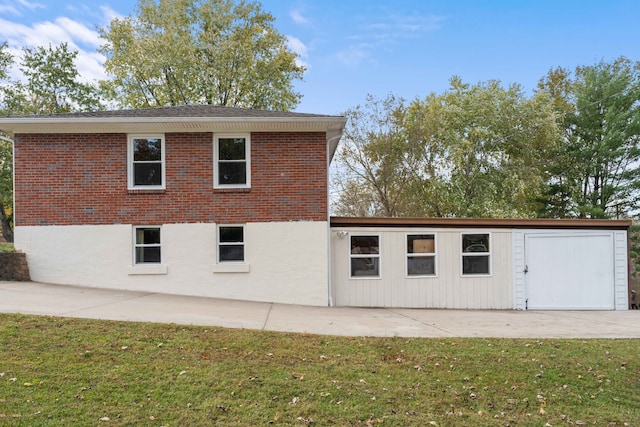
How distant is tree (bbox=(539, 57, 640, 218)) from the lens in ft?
73.8

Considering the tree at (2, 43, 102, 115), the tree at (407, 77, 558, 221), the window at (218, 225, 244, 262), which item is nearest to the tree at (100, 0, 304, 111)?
the tree at (2, 43, 102, 115)

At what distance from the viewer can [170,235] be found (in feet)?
36.1

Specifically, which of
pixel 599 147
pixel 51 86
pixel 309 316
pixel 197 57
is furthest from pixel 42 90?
pixel 599 147

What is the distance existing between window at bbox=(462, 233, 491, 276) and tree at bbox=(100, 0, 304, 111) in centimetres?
1841

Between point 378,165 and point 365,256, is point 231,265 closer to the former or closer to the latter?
point 365,256

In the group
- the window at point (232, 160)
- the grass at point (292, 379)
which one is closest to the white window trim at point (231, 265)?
the window at point (232, 160)

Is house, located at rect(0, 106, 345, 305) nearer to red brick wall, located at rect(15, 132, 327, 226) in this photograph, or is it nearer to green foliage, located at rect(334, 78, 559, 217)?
red brick wall, located at rect(15, 132, 327, 226)

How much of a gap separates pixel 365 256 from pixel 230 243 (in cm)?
375

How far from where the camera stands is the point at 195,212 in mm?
11070

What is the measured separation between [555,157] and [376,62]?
467 inches

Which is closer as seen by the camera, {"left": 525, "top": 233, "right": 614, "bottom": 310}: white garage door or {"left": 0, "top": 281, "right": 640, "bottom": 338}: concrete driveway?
{"left": 0, "top": 281, "right": 640, "bottom": 338}: concrete driveway

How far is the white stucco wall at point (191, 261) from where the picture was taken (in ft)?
36.0

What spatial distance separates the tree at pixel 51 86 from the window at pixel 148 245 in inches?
761

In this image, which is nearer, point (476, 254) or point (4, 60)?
point (476, 254)
